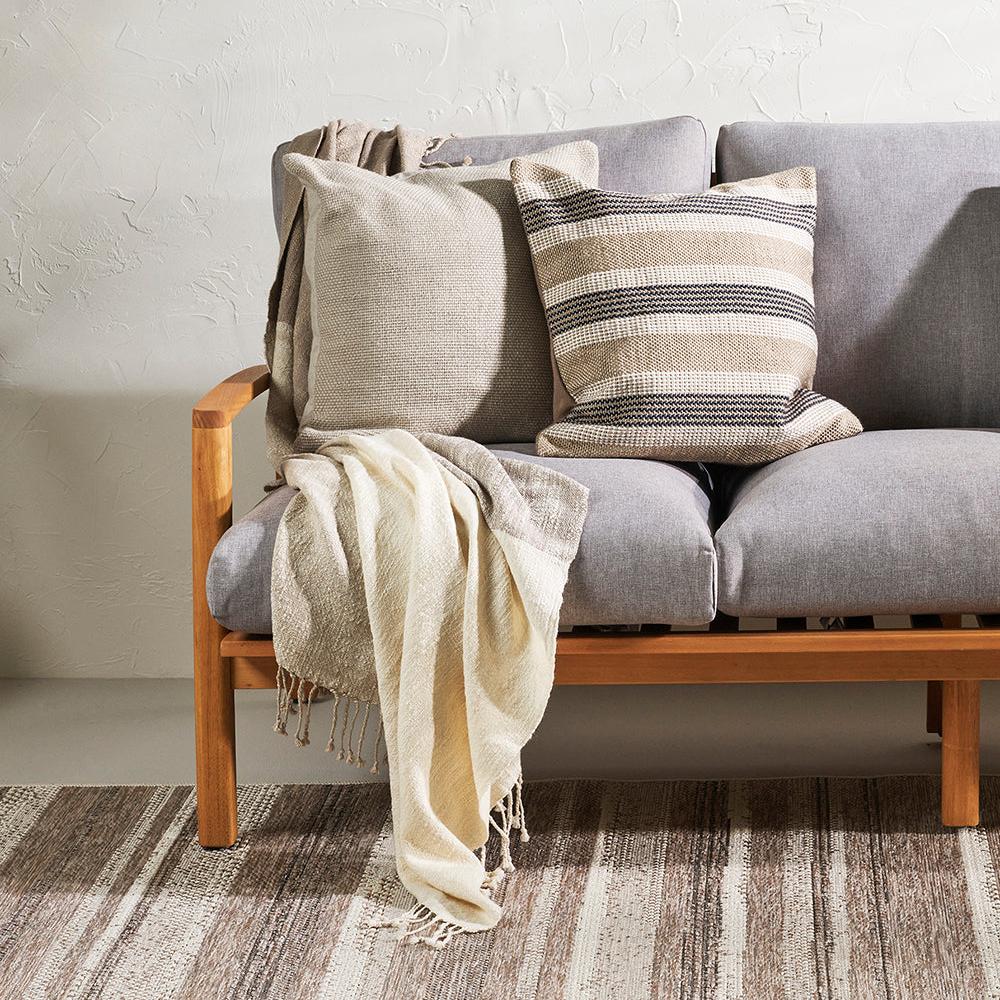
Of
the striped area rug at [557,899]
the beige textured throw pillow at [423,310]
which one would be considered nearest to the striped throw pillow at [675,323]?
the beige textured throw pillow at [423,310]

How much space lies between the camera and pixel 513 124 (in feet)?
7.71

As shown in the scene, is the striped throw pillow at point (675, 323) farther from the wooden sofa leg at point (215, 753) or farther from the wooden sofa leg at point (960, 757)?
the wooden sofa leg at point (215, 753)

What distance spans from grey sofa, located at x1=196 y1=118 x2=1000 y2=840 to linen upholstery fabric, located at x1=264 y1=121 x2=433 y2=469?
0.30m

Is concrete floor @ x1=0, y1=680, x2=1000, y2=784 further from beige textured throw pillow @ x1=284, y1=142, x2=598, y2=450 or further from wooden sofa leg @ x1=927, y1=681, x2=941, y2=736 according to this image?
beige textured throw pillow @ x1=284, y1=142, x2=598, y2=450

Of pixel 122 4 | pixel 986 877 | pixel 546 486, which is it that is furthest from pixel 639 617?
pixel 122 4

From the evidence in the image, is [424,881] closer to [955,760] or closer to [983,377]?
[955,760]

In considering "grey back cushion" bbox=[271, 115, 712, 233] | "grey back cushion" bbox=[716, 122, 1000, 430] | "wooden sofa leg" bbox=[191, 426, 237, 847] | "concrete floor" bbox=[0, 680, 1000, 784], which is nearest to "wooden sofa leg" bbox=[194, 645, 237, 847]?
"wooden sofa leg" bbox=[191, 426, 237, 847]

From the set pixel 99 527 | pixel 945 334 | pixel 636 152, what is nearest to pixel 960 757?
pixel 945 334

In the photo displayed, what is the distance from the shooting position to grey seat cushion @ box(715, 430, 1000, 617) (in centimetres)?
146

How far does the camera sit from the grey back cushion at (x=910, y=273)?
1944mm

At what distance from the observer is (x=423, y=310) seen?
183cm

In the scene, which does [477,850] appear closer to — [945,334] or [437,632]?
[437,632]

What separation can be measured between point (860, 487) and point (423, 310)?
70cm

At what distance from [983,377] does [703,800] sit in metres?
0.81
